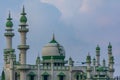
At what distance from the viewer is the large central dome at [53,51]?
328 ft

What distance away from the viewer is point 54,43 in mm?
102250

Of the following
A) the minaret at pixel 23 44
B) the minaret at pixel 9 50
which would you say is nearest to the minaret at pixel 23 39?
the minaret at pixel 23 44

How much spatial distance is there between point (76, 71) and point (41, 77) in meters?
5.53

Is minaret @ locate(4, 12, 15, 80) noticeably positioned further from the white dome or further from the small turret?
the white dome

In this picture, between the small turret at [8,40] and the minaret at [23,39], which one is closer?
the minaret at [23,39]

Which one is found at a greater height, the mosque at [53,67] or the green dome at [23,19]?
the green dome at [23,19]

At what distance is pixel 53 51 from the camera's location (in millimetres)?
100375

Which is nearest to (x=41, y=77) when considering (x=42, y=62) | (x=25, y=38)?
(x=42, y=62)

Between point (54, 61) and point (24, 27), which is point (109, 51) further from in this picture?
point (24, 27)

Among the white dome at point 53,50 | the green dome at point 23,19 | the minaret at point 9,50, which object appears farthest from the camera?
the white dome at point 53,50

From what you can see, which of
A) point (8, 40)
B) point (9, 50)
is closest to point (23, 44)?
point (9, 50)

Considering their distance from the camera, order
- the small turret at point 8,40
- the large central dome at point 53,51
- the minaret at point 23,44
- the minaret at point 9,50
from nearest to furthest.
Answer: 1. the minaret at point 23,44
2. the minaret at point 9,50
3. the small turret at point 8,40
4. the large central dome at point 53,51

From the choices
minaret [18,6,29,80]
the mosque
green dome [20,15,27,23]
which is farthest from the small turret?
minaret [18,6,29,80]

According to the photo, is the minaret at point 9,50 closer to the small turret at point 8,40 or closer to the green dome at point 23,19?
the small turret at point 8,40
